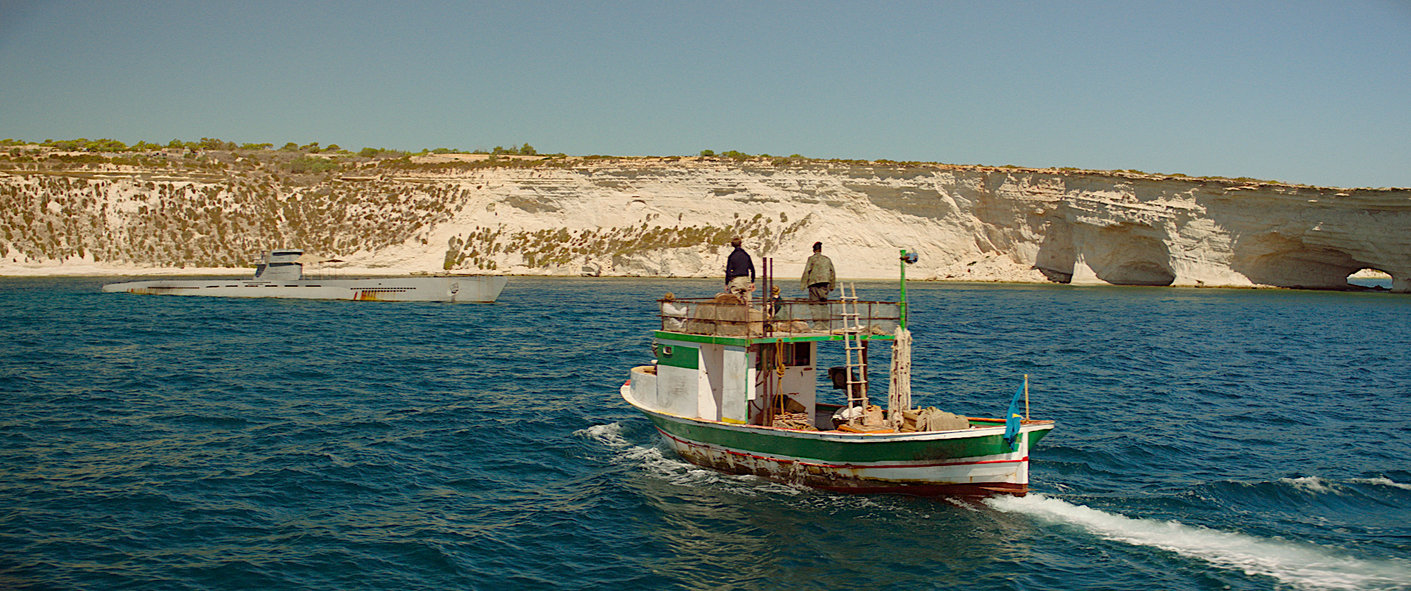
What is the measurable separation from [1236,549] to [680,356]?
34.2 feet

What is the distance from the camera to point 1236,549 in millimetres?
14352

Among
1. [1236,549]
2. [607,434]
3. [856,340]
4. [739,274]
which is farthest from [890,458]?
[607,434]

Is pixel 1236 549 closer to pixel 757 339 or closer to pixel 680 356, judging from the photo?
pixel 757 339

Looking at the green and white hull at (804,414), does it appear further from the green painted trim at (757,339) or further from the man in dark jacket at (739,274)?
the man in dark jacket at (739,274)

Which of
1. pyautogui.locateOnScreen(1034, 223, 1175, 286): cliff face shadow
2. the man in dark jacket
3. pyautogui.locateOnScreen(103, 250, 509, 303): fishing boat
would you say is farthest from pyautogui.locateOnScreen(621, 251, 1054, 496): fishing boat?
pyautogui.locateOnScreen(1034, 223, 1175, 286): cliff face shadow

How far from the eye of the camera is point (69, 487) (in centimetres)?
1620

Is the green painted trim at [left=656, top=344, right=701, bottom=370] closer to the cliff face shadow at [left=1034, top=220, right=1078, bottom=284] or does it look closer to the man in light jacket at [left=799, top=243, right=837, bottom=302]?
the man in light jacket at [left=799, top=243, right=837, bottom=302]

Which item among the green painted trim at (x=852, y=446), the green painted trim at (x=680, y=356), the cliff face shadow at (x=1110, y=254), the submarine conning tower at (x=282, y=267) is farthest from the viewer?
the cliff face shadow at (x=1110, y=254)

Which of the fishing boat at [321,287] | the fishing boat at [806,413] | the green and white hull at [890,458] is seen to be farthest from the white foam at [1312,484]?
the fishing boat at [321,287]

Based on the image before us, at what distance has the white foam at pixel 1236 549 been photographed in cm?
1316

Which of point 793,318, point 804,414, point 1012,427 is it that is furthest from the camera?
point 804,414

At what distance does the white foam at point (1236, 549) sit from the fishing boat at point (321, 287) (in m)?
50.1

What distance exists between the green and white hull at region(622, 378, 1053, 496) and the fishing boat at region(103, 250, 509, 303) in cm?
4696

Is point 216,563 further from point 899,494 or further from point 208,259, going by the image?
point 208,259
